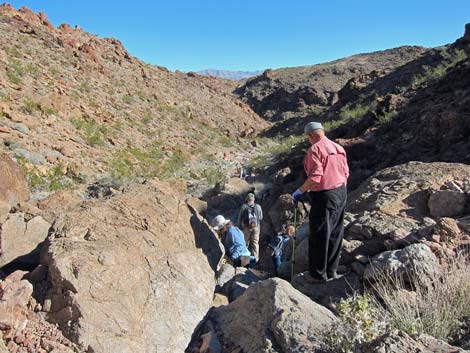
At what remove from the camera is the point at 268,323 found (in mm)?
2930

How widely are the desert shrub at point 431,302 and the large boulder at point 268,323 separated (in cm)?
44

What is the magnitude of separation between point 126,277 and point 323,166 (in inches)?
79.1

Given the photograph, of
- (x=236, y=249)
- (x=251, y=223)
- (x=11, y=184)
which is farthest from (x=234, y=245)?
(x=11, y=184)

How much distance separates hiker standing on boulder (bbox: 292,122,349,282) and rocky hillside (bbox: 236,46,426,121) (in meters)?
35.8

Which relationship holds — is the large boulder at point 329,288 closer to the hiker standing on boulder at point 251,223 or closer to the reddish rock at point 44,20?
the hiker standing on boulder at point 251,223

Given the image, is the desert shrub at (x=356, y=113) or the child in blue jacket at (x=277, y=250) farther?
the desert shrub at (x=356, y=113)

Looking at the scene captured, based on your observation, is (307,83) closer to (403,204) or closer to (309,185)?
(403,204)

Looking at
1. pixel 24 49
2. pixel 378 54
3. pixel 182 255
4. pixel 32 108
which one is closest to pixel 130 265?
pixel 182 255

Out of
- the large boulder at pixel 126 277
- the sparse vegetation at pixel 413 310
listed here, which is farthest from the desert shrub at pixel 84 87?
the sparse vegetation at pixel 413 310

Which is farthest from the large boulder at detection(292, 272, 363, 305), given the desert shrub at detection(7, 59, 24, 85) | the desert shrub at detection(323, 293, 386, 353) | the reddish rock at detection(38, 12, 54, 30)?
the reddish rock at detection(38, 12, 54, 30)

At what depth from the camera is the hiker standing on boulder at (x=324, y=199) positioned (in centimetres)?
393

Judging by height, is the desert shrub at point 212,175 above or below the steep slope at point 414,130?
below

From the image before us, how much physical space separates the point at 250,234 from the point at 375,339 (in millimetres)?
4763

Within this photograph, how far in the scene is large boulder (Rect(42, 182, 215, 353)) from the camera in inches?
112
